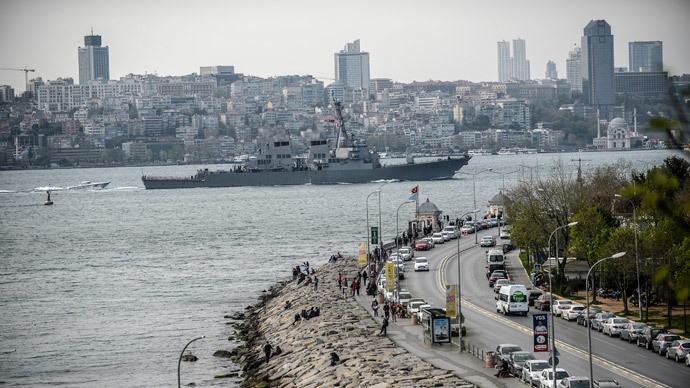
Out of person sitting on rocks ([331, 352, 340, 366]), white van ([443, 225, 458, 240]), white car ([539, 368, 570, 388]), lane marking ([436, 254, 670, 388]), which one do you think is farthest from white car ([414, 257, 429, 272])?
white car ([539, 368, 570, 388])

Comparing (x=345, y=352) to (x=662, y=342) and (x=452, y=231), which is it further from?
(x=452, y=231)

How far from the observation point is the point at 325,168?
146 m

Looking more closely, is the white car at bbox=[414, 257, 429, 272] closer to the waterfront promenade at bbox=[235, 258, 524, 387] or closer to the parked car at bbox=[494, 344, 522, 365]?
the waterfront promenade at bbox=[235, 258, 524, 387]

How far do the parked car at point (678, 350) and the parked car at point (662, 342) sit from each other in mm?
271

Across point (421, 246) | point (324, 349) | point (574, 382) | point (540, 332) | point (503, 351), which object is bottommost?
point (324, 349)

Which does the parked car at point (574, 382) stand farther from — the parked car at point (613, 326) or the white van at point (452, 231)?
the white van at point (452, 231)

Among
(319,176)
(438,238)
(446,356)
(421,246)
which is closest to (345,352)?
(446,356)

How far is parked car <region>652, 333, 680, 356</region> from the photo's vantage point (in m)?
25.2

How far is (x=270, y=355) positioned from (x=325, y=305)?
6.47 metres

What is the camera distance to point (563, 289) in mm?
38469

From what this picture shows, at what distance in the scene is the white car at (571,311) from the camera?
102 feet

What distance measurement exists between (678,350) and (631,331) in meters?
3.06

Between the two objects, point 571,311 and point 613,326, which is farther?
point 571,311

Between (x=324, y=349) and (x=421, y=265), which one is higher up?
(x=421, y=265)
